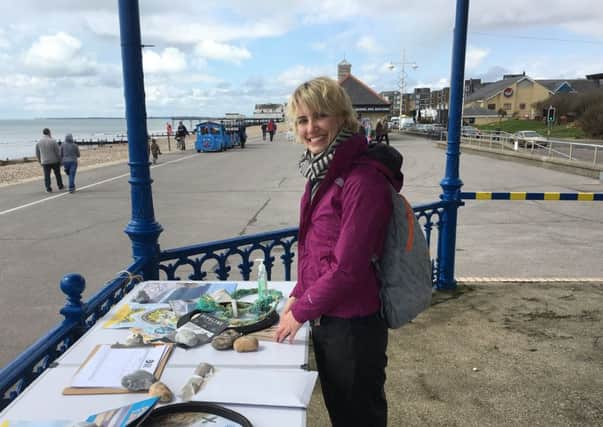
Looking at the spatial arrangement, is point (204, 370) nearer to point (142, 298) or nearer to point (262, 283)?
point (262, 283)

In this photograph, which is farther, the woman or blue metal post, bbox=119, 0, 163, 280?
blue metal post, bbox=119, 0, 163, 280

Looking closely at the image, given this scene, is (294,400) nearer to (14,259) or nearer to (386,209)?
(386,209)

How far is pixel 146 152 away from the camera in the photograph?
3072mm

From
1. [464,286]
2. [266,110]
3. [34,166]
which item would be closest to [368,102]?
[34,166]

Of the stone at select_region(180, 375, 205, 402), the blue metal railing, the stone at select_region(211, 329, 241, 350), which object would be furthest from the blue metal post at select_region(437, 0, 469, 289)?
the stone at select_region(180, 375, 205, 402)

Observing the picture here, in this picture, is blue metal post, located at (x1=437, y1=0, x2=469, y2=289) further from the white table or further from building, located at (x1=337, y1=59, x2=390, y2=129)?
building, located at (x1=337, y1=59, x2=390, y2=129)

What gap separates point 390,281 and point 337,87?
85cm

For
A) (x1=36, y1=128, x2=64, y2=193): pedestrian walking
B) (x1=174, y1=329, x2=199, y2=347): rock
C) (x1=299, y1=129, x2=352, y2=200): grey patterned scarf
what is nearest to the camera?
(x1=299, y1=129, x2=352, y2=200): grey patterned scarf

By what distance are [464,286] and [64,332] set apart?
4.52 m

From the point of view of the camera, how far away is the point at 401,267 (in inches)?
77.9

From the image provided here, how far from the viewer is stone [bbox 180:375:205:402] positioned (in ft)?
5.50

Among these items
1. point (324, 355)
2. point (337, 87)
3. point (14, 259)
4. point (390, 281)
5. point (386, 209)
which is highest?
point (337, 87)

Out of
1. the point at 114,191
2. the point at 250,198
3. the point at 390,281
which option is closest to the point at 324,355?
the point at 390,281

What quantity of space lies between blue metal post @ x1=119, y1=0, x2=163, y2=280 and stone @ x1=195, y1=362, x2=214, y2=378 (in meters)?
1.49
